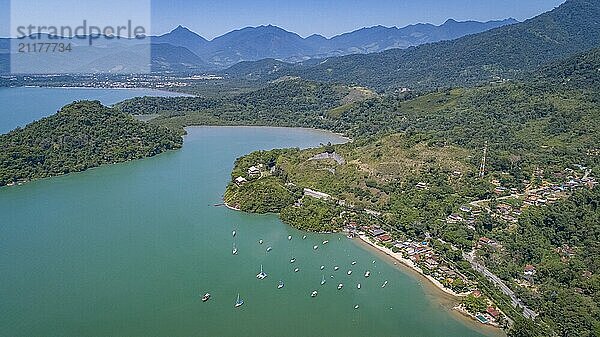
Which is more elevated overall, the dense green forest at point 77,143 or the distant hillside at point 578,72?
the distant hillside at point 578,72

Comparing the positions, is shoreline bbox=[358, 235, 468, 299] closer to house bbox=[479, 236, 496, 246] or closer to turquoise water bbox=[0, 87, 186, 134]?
house bbox=[479, 236, 496, 246]

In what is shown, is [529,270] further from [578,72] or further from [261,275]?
[578,72]

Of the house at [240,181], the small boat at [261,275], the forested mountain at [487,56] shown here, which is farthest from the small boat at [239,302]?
the forested mountain at [487,56]

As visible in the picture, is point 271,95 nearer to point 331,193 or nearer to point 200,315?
point 331,193

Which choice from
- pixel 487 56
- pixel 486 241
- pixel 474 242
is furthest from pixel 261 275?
pixel 487 56

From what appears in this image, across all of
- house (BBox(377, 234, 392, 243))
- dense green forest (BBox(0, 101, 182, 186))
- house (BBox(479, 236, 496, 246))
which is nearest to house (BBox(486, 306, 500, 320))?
house (BBox(479, 236, 496, 246))

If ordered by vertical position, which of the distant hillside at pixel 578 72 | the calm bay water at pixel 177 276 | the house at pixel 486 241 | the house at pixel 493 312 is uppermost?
the distant hillside at pixel 578 72

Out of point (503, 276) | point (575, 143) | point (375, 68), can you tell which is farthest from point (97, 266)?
point (375, 68)

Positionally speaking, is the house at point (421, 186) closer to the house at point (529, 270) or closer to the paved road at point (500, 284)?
the paved road at point (500, 284)

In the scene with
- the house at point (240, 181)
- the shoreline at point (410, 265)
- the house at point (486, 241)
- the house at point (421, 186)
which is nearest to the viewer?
the shoreline at point (410, 265)
